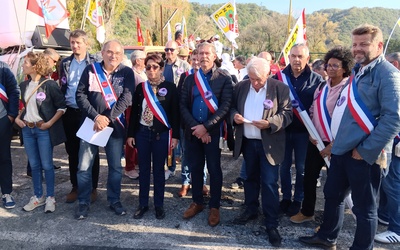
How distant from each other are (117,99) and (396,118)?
9.10 feet

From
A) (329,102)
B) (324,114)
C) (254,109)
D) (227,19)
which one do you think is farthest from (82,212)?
(227,19)

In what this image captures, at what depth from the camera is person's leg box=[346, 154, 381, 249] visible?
2.71m

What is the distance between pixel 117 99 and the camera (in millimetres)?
3727

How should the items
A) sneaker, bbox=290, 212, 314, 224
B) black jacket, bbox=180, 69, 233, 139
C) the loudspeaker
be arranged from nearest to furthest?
black jacket, bbox=180, 69, 233, 139
sneaker, bbox=290, 212, 314, 224
the loudspeaker

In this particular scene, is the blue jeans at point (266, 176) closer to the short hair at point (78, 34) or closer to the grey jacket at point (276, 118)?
the grey jacket at point (276, 118)

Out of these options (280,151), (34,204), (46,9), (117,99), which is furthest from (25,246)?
(46,9)

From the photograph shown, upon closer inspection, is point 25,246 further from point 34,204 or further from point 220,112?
point 220,112

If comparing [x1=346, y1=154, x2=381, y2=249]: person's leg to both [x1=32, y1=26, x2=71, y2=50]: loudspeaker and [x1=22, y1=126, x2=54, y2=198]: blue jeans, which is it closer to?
[x1=22, y1=126, x2=54, y2=198]: blue jeans

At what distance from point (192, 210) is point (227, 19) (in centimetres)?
662

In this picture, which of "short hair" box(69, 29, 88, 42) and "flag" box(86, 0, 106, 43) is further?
"flag" box(86, 0, 106, 43)

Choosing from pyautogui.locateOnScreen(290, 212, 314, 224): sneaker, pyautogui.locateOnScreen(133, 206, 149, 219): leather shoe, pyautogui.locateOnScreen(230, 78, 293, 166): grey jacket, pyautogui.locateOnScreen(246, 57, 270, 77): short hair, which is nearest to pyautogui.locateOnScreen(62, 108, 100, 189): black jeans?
pyautogui.locateOnScreen(133, 206, 149, 219): leather shoe

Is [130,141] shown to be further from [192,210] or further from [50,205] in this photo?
[50,205]

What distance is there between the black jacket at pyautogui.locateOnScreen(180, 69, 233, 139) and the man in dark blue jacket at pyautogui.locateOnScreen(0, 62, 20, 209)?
2171mm

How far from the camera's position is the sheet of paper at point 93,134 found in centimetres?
368
